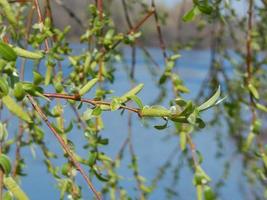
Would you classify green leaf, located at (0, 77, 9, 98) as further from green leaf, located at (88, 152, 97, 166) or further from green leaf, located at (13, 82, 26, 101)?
green leaf, located at (88, 152, 97, 166)

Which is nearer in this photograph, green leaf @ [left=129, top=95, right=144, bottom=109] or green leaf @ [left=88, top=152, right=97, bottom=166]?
green leaf @ [left=129, top=95, right=144, bottom=109]

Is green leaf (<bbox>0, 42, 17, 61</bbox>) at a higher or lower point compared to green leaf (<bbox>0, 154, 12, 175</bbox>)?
higher

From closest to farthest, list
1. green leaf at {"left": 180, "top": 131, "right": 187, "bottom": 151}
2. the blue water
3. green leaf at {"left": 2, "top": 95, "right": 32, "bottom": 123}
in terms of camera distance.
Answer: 1. green leaf at {"left": 2, "top": 95, "right": 32, "bottom": 123}
2. green leaf at {"left": 180, "top": 131, "right": 187, "bottom": 151}
3. the blue water

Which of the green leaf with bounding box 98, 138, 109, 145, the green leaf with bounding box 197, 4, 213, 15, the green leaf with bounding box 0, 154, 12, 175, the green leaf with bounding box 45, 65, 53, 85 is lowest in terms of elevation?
the green leaf with bounding box 98, 138, 109, 145

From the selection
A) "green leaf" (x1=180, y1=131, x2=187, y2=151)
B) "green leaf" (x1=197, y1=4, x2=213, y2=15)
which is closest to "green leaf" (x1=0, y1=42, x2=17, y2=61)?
"green leaf" (x1=197, y1=4, x2=213, y2=15)

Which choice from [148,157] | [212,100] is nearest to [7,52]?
[212,100]

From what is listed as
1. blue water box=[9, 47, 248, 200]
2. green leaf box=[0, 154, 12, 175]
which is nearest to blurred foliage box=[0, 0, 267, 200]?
green leaf box=[0, 154, 12, 175]

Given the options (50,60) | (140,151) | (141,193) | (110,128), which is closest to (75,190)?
(50,60)

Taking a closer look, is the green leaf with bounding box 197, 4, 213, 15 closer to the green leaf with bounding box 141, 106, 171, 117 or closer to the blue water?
the green leaf with bounding box 141, 106, 171, 117

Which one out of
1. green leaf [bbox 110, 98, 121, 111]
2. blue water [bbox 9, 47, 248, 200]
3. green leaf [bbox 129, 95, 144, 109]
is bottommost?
blue water [bbox 9, 47, 248, 200]

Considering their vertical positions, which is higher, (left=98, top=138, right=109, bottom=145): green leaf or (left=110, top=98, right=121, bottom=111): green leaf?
(left=110, top=98, right=121, bottom=111): green leaf

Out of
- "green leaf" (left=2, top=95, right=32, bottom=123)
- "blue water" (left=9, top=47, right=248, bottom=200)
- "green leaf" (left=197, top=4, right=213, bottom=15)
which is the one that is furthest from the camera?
"blue water" (left=9, top=47, right=248, bottom=200)
